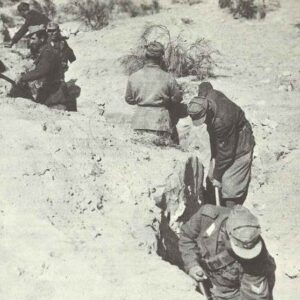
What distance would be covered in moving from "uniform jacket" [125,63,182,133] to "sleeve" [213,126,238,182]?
34.4 inches

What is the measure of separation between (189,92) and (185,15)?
4454mm

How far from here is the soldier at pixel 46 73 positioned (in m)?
6.10

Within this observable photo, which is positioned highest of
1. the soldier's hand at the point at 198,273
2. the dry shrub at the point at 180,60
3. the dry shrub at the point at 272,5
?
the soldier's hand at the point at 198,273

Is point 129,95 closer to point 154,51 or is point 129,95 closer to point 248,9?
point 154,51

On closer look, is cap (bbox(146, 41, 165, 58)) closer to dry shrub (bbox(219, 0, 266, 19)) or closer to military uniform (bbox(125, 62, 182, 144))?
military uniform (bbox(125, 62, 182, 144))

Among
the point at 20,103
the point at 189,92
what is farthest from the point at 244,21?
the point at 20,103

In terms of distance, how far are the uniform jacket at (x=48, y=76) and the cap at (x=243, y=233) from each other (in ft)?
10.5

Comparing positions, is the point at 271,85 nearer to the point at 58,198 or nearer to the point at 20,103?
the point at 20,103

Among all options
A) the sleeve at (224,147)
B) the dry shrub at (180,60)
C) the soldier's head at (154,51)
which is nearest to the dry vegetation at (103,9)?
the dry shrub at (180,60)

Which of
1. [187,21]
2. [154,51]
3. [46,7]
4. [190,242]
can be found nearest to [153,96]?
[154,51]

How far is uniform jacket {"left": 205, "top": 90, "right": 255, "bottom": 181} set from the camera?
4.90 m

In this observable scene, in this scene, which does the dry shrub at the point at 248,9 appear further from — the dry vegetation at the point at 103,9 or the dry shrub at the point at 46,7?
the dry shrub at the point at 46,7

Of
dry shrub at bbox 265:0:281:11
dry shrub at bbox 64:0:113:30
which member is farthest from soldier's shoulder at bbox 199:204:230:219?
dry shrub at bbox 265:0:281:11

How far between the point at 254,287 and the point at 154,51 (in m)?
2.72
